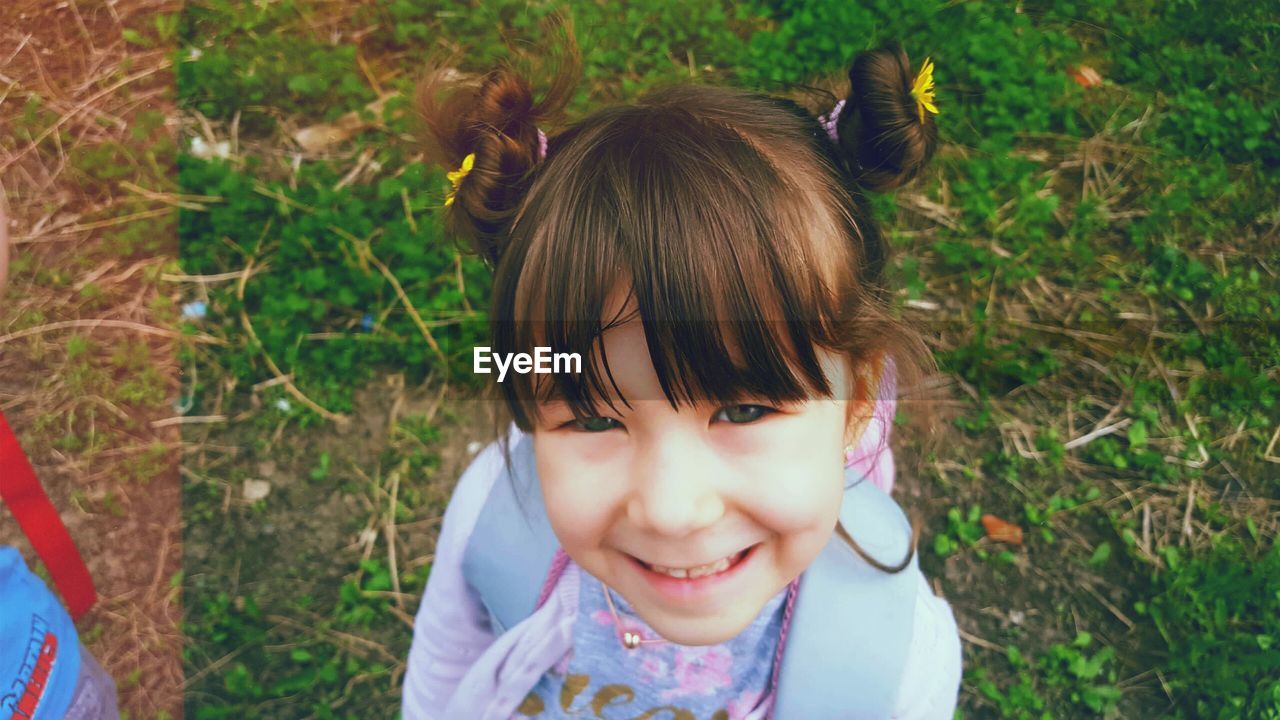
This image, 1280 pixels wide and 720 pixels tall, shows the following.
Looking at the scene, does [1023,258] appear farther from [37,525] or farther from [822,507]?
[37,525]

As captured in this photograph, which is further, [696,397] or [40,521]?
[40,521]

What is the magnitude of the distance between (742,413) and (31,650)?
125cm

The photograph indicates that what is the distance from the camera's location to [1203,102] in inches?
104

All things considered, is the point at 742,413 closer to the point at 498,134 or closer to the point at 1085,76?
the point at 498,134

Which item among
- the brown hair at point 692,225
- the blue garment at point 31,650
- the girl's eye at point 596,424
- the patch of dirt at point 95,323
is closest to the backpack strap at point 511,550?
the brown hair at point 692,225

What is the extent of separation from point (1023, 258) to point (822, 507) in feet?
5.69

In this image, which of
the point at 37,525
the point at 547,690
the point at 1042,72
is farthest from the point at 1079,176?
the point at 37,525

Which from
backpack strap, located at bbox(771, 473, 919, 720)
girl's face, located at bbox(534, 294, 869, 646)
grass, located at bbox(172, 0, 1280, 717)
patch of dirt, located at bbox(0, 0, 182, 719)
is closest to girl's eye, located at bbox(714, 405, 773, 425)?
girl's face, located at bbox(534, 294, 869, 646)

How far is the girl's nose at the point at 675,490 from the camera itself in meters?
1.05

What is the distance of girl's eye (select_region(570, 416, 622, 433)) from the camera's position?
3.68 ft

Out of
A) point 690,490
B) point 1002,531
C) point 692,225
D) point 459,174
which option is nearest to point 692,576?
point 690,490

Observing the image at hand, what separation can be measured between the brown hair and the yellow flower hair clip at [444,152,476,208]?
12 mm

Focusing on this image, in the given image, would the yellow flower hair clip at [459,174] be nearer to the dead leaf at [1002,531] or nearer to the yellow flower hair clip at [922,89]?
the yellow flower hair clip at [922,89]

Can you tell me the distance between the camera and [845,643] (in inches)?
53.9
